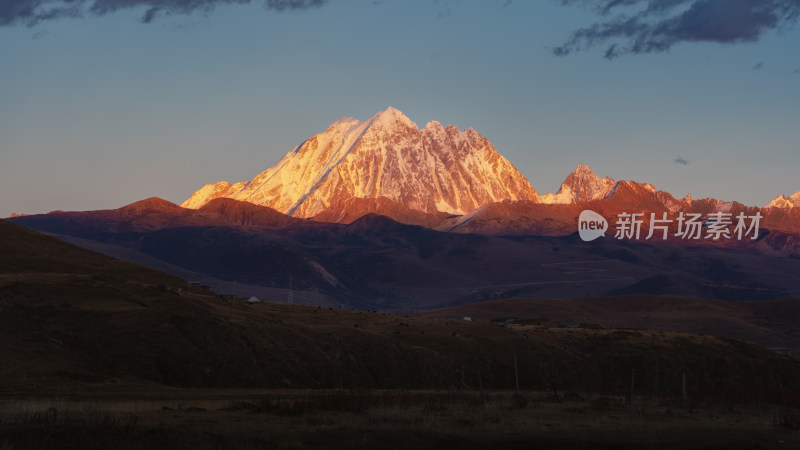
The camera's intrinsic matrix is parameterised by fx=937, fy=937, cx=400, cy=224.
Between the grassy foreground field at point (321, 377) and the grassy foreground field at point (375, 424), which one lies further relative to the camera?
the grassy foreground field at point (321, 377)

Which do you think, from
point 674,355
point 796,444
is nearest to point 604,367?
point 674,355

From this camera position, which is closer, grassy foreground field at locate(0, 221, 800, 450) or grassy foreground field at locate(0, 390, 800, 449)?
grassy foreground field at locate(0, 390, 800, 449)

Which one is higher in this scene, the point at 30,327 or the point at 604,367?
the point at 30,327

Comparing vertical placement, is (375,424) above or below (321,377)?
above

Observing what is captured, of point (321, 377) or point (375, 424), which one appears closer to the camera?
point (375, 424)

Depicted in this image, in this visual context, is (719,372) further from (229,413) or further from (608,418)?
(229,413)

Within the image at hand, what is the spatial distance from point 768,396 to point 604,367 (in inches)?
2075

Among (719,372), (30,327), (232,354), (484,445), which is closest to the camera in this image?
A: (484,445)

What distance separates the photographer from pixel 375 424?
45438 mm

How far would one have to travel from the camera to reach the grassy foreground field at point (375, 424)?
37594 mm

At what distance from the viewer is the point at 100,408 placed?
46750 millimetres

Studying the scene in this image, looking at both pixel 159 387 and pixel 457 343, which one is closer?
pixel 159 387

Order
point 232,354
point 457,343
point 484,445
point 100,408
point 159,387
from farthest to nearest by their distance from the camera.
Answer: point 457,343, point 232,354, point 159,387, point 100,408, point 484,445

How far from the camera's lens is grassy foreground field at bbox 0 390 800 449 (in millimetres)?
37594
